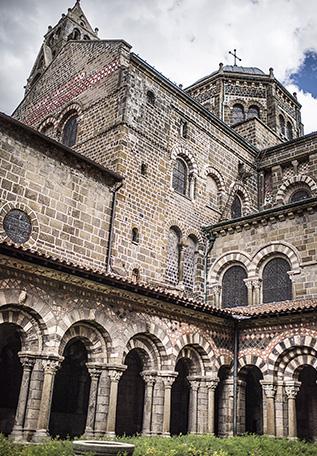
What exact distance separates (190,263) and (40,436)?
413 inches

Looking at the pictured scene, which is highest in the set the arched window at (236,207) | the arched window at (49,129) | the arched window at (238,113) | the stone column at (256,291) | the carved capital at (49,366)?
the arched window at (238,113)

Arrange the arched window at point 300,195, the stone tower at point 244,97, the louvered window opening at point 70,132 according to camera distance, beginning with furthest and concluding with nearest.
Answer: the stone tower at point 244,97 → the arched window at point 300,195 → the louvered window opening at point 70,132

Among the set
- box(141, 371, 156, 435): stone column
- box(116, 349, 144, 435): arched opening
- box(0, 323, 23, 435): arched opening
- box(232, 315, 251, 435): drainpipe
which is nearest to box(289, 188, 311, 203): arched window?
box(232, 315, 251, 435): drainpipe

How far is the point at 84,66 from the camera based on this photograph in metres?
Result: 20.9

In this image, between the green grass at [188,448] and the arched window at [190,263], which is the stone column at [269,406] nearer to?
the green grass at [188,448]

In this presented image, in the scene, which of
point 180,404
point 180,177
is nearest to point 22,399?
point 180,404

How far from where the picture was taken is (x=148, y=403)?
13070 millimetres

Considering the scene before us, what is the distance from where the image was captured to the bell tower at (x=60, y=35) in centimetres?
2398

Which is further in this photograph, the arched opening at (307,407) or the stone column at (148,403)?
the arched opening at (307,407)

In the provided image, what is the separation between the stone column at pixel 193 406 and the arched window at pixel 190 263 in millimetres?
5094

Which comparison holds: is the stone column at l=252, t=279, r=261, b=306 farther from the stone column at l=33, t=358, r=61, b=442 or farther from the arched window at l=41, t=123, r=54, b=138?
the arched window at l=41, t=123, r=54, b=138

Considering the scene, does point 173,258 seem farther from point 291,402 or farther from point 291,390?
point 291,402

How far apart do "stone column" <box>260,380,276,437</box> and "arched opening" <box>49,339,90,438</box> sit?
542 cm

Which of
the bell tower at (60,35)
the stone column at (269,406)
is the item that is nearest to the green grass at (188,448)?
the stone column at (269,406)
